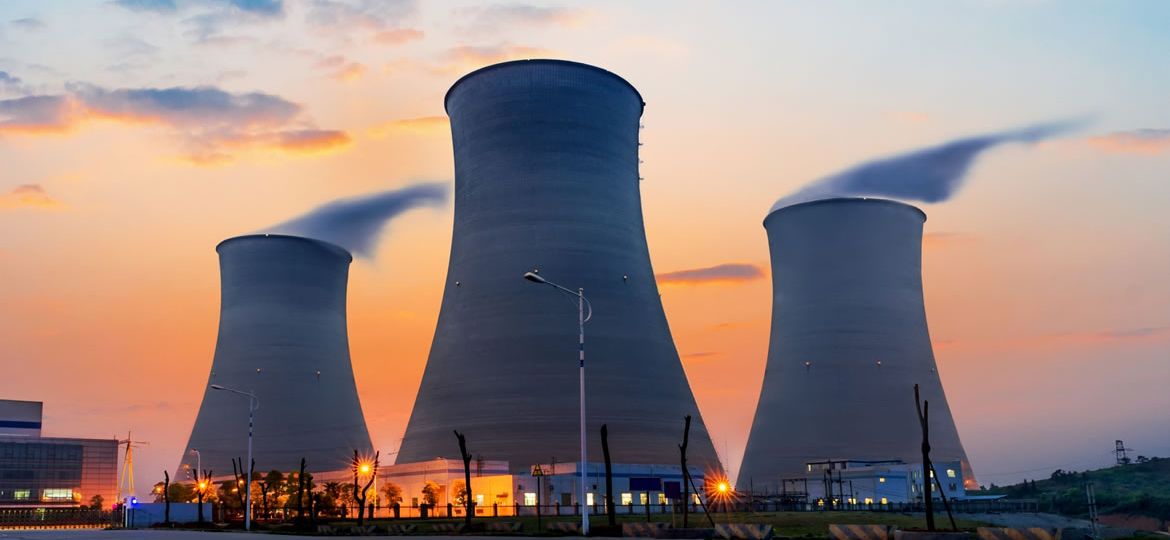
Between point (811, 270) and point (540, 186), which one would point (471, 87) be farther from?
point (811, 270)

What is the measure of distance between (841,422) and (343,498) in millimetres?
24731

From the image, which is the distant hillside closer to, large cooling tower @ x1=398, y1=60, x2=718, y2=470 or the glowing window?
large cooling tower @ x1=398, y1=60, x2=718, y2=470

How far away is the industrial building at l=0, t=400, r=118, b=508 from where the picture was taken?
8538 centimetres

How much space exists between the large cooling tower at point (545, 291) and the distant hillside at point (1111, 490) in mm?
34107

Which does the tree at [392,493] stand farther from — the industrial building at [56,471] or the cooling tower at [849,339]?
the industrial building at [56,471]

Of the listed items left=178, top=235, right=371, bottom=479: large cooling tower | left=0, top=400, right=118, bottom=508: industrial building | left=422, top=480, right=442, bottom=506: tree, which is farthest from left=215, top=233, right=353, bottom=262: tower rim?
left=0, top=400, right=118, bottom=508: industrial building

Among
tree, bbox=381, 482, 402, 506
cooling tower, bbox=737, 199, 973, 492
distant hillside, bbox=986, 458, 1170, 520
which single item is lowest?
distant hillside, bbox=986, 458, 1170, 520

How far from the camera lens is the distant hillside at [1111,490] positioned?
64688mm

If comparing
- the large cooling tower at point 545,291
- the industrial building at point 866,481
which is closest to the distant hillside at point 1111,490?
the industrial building at point 866,481

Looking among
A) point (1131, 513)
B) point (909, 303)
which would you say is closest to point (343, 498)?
point (909, 303)

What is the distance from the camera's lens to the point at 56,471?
290 feet

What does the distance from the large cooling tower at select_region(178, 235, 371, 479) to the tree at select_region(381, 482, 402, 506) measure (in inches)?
418

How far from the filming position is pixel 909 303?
175 feet

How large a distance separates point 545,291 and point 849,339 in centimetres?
1680
